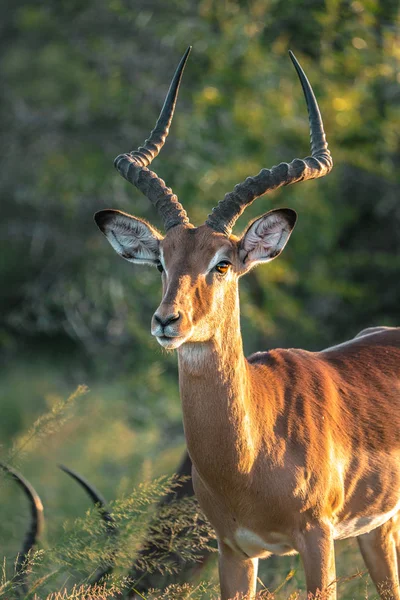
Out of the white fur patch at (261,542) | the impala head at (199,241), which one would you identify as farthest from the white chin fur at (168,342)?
the white fur patch at (261,542)

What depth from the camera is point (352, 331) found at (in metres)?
15.3

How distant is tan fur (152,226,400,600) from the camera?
17.6ft

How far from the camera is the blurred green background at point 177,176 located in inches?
472

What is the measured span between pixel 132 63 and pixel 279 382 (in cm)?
953

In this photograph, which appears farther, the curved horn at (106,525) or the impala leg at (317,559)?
the curved horn at (106,525)

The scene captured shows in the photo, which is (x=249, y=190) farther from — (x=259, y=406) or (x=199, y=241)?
(x=259, y=406)

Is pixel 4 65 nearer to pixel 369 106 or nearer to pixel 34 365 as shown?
pixel 34 365

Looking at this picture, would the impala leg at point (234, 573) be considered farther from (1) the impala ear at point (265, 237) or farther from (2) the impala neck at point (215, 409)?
(1) the impala ear at point (265, 237)

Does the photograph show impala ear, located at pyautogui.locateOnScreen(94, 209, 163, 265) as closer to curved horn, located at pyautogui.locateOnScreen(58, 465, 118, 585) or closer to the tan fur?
the tan fur

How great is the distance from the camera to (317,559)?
5.34 m

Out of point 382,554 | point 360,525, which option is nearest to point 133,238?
point 360,525

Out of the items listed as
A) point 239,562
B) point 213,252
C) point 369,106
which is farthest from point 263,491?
point 369,106

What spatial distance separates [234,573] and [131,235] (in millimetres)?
1963

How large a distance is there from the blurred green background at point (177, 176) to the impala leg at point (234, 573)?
481cm
